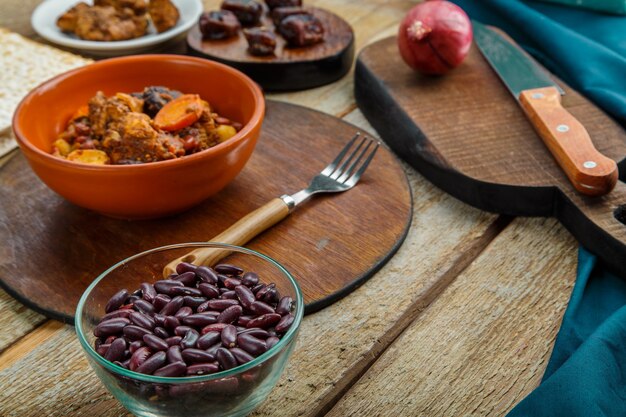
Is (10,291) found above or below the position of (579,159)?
below

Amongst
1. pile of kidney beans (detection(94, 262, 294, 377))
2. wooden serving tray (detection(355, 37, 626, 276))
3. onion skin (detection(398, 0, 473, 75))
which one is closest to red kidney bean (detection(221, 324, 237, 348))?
pile of kidney beans (detection(94, 262, 294, 377))

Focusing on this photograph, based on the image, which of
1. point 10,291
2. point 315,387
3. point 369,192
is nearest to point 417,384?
point 315,387

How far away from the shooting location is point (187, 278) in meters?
1.06

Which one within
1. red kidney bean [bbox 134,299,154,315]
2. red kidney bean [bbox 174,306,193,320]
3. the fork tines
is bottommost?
the fork tines

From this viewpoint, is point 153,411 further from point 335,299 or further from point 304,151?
point 304,151

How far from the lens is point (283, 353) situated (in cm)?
93

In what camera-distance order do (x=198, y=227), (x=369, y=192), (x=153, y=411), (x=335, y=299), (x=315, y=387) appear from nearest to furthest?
(x=153, y=411)
(x=315, y=387)
(x=335, y=299)
(x=198, y=227)
(x=369, y=192)

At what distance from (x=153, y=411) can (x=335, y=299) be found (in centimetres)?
42

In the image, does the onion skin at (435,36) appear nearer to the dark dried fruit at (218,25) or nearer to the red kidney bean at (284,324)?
the dark dried fruit at (218,25)

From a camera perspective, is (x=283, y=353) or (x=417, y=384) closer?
(x=283, y=353)

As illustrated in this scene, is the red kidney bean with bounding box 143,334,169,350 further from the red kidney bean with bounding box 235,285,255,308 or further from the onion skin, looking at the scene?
the onion skin

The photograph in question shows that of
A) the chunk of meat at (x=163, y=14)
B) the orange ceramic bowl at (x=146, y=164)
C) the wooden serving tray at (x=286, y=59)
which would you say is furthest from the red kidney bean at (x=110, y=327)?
the chunk of meat at (x=163, y=14)

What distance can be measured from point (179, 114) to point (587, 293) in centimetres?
86

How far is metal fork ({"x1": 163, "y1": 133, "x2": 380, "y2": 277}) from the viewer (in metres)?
1.16
